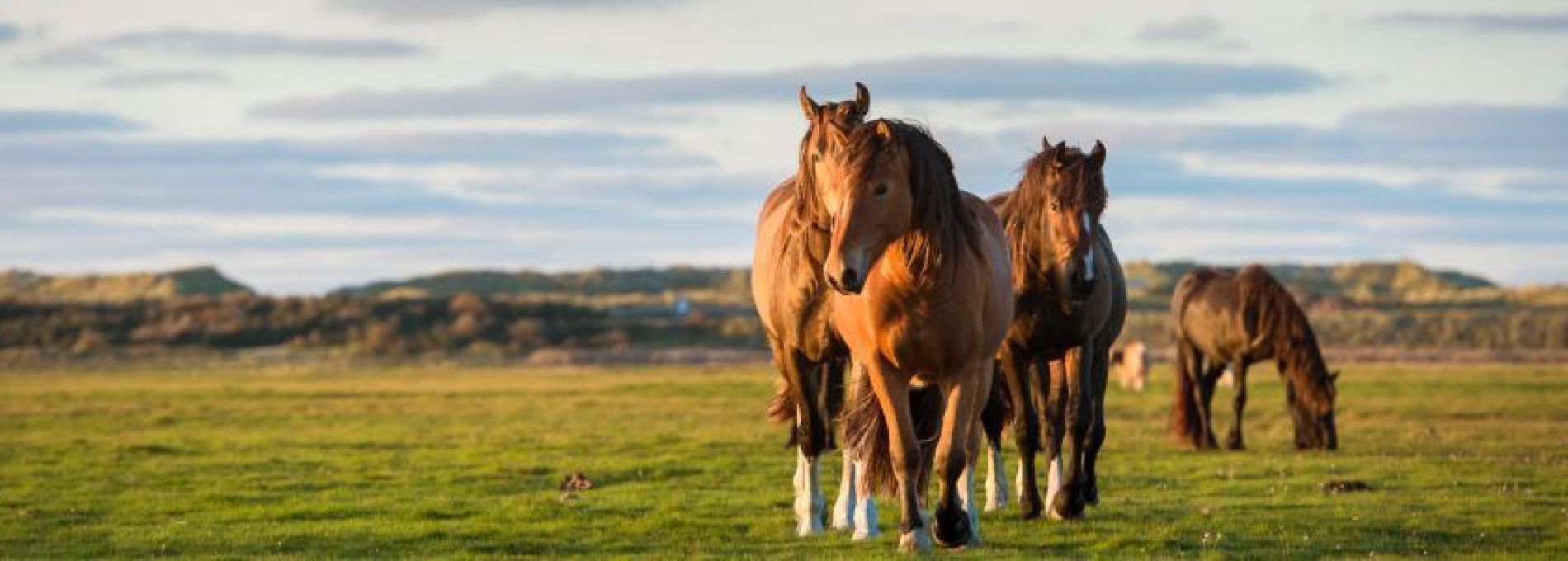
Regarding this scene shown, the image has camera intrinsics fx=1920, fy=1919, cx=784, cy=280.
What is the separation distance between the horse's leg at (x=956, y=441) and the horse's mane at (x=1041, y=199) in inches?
73.6

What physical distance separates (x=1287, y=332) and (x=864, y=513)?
13647 millimetres

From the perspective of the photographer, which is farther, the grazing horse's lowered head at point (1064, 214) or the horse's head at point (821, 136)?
the grazing horse's lowered head at point (1064, 214)

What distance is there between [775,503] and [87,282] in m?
117

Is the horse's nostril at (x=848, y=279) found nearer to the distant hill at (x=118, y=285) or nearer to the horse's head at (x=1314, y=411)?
the horse's head at (x=1314, y=411)

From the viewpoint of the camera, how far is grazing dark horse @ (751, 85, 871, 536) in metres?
10.4

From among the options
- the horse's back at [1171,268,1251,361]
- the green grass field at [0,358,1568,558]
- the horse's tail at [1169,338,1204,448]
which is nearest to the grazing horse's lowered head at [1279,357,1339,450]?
the green grass field at [0,358,1568,558]

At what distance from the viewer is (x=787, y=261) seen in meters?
11.7

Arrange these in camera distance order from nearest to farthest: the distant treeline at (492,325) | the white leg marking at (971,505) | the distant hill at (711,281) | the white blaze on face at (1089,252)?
the white leg marking at (971,505)
the white blaze on face at (1089,252)
the distant treeline at (492,325)
the distant hill at (711,281)

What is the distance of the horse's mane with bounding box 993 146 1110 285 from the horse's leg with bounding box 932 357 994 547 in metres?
1.87

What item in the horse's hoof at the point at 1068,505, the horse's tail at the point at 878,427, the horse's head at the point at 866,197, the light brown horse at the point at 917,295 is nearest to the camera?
the horse's head at the point at 866,197

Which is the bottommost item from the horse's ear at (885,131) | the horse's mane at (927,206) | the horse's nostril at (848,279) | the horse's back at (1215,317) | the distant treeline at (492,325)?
the distant treeline at (492,325)

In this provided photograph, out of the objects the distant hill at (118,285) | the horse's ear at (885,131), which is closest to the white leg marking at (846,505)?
the horse's ear at (885,131)

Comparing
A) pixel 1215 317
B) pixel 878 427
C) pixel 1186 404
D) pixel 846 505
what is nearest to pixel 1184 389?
pixel 1186 404

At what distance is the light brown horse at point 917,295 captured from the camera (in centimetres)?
991
